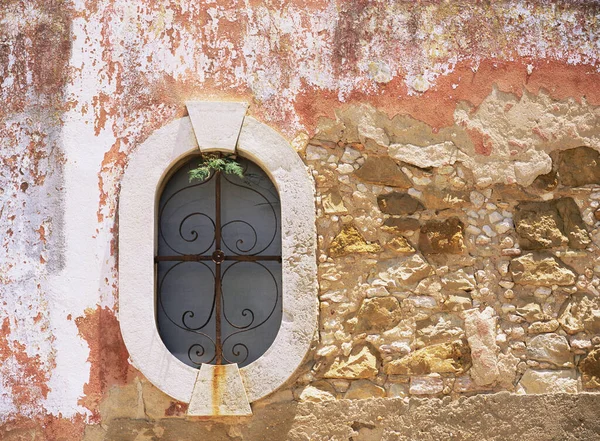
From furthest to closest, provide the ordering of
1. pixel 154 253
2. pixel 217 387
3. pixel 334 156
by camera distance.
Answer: pixel 334 156 < pixel 154 253 < pixel 217 387

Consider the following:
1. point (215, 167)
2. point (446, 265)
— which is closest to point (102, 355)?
point (215, 167)

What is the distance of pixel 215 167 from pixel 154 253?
574 millimetres

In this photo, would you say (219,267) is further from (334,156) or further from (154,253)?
(334,156)

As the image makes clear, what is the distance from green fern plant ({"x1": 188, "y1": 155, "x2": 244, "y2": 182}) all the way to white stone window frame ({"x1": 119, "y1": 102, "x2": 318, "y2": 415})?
6 cm

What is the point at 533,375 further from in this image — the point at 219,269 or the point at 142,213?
the point at 142,213

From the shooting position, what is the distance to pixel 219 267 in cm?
489

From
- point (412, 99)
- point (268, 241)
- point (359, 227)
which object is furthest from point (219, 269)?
point (412, 99)

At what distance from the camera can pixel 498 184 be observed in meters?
5.02

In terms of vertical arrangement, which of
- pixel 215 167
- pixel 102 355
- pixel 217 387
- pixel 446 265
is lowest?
pixel 217 387

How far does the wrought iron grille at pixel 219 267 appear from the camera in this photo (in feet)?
16.0

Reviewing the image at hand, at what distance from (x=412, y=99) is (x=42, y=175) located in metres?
2.09

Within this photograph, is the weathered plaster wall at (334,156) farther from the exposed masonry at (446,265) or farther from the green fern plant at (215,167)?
the green fern plant at (215,167)

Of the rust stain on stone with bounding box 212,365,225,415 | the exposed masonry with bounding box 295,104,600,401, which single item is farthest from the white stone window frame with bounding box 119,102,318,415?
the exposed masonry with bounding box 295,104,600,401

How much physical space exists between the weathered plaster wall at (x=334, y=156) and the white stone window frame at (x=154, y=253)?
0.08 meters
